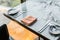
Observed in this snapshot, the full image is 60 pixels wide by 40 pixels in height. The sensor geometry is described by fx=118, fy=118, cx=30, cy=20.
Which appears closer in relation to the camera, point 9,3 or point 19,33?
point 19,33

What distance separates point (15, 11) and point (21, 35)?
0.63m

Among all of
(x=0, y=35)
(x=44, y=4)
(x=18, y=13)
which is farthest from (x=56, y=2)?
(x=0, y=35)

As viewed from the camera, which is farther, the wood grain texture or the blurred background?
the blurred background

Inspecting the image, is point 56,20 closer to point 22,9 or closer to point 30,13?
point 30,13

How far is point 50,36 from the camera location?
1252mm

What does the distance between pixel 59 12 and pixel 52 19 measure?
190mm

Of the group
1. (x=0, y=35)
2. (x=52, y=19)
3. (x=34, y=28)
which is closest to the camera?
(x=0, y=35)

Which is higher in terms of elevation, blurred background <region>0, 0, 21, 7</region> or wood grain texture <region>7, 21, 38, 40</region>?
blurred background <region>0, 0, 21, 7</region>

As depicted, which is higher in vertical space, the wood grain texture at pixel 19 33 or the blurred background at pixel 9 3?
the blurred background at pixel 9 3

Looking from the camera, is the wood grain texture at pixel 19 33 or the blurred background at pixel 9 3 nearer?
the wood grain texture at pixel 19 33

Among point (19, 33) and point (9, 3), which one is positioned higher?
point (9, 3)

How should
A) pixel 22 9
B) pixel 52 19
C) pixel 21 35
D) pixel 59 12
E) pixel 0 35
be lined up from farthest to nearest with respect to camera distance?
pixel 21 35
pixel 22 9
pixel 59 12
pixel 52 19
pixel 0 35

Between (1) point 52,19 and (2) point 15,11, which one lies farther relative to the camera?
(2) point 15,11

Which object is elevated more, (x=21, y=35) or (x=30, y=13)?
(x=30, y=13)
